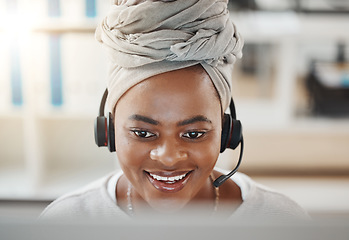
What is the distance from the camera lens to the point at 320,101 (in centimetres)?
274

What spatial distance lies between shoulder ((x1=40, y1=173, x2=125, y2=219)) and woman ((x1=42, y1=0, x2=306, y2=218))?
0.47 feet

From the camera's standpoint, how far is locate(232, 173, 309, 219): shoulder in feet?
2.83

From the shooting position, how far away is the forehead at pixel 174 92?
67 cm

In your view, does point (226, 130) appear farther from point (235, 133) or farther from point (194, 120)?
point (194, 120)

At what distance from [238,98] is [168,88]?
201cm

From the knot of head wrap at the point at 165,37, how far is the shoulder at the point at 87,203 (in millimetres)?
276

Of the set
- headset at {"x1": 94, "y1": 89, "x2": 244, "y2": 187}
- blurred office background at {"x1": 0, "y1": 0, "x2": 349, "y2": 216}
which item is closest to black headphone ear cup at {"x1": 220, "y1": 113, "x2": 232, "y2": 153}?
headset at {"x1": 94, "y1": 89, "x2": 244, "y2": 187}

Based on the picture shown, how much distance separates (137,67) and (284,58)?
1.90 metres

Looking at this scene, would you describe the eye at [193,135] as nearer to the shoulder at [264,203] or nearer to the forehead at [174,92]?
the forehead at [174,92]

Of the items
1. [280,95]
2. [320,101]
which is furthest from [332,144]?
[280,95]

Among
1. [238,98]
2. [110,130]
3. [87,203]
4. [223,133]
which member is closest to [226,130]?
[223,133]

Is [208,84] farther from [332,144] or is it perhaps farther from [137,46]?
[332,144]

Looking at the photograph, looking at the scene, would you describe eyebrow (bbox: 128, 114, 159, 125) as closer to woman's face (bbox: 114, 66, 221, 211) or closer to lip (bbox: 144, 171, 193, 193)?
woman's face (bbox: 114, 66, 221, 211)

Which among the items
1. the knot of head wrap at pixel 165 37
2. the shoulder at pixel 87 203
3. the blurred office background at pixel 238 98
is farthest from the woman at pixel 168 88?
the blurred office background at pixel 238 98
